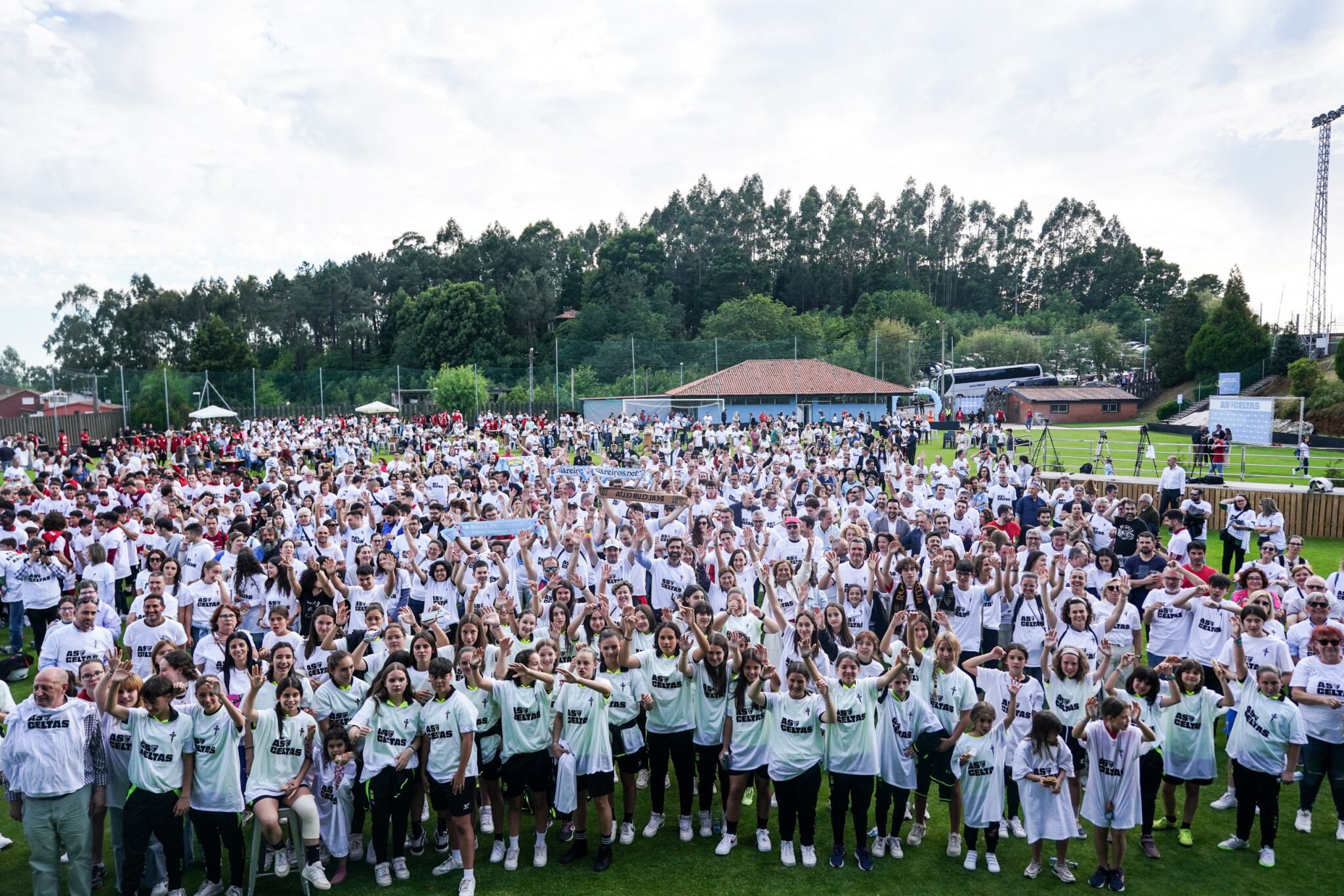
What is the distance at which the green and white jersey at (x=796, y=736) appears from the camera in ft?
18.3

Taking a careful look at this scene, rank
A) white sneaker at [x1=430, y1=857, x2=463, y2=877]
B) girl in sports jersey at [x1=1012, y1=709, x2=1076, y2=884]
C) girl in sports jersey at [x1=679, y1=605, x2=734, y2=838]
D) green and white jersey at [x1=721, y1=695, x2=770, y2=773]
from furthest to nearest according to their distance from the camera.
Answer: girl in sports jersey at [x1=679, y1=605, x2=734, y2=838] → green and white jersey at [x1=721, y1=695, x2=770, y2=773] → white sneaker at [x1=430, y1=857, x2=463, y2=877] → girl in sports jersey at [x1=1012, y1=709, x2=1076, y2=884]

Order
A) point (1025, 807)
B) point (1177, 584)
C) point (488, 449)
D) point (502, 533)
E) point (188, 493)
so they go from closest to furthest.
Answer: point (1025, 807), point (1177, 584), point (502, 533), point (188, 493), point (488, 449)

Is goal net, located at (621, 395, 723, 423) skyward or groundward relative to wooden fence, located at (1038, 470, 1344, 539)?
skyward

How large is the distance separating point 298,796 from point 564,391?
4063cm

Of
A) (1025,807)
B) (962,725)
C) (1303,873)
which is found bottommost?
(1303,873)

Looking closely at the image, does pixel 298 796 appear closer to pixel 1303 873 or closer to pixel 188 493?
pixel 1303 873

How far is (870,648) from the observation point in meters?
5.76

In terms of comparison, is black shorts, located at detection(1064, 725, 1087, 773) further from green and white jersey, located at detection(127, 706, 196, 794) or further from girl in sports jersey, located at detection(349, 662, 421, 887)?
green and white jersey, located at detection(127, 706, 196, 794)

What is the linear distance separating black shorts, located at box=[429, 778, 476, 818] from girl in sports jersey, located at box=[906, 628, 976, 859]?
307 cm

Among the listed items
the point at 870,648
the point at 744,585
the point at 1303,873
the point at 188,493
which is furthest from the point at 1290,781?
the point at 188,493

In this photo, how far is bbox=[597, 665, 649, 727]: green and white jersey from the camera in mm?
5938

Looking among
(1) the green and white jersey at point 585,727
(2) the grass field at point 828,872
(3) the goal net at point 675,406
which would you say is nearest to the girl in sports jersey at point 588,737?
(1) the green and white jersey at point 585,727

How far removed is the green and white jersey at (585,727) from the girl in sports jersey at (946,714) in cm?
219

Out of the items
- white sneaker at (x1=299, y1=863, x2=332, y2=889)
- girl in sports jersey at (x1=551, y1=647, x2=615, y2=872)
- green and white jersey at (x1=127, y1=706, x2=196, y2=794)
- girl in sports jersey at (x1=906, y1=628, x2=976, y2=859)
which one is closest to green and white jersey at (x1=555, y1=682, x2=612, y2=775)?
girl in sports jersey at (x1=551, y1=647, x2=615, y2=872)
